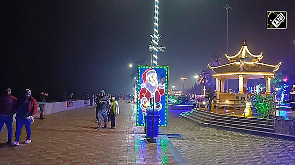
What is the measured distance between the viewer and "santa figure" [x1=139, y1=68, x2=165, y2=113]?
40.8 feet

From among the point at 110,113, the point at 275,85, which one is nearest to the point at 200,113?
the point at 110,113

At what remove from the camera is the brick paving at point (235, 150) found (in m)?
8.32

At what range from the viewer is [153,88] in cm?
1250

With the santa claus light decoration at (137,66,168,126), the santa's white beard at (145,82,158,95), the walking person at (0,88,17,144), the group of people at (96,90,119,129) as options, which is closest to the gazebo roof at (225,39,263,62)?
the group of people at (96,90,119,129)

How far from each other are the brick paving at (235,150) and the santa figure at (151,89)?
6.19 feet

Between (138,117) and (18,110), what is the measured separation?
4.96 meters

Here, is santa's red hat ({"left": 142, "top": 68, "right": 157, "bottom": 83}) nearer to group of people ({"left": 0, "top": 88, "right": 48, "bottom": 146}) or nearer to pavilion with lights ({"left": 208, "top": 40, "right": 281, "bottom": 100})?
group of people ({"left": 0, "top": 88, "right": 48, "bottom": 146})

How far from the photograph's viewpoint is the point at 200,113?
69.2 feet

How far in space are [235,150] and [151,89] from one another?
168 inches

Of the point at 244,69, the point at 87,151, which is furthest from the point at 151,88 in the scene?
the point at 244,69

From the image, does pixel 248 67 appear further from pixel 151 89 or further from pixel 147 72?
pixel 147 72

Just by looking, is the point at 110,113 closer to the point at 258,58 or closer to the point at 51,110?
the point at 51,110

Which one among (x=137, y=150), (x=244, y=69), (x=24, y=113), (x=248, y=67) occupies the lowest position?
(x=137, y=150)

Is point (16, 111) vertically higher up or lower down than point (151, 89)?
lower down
